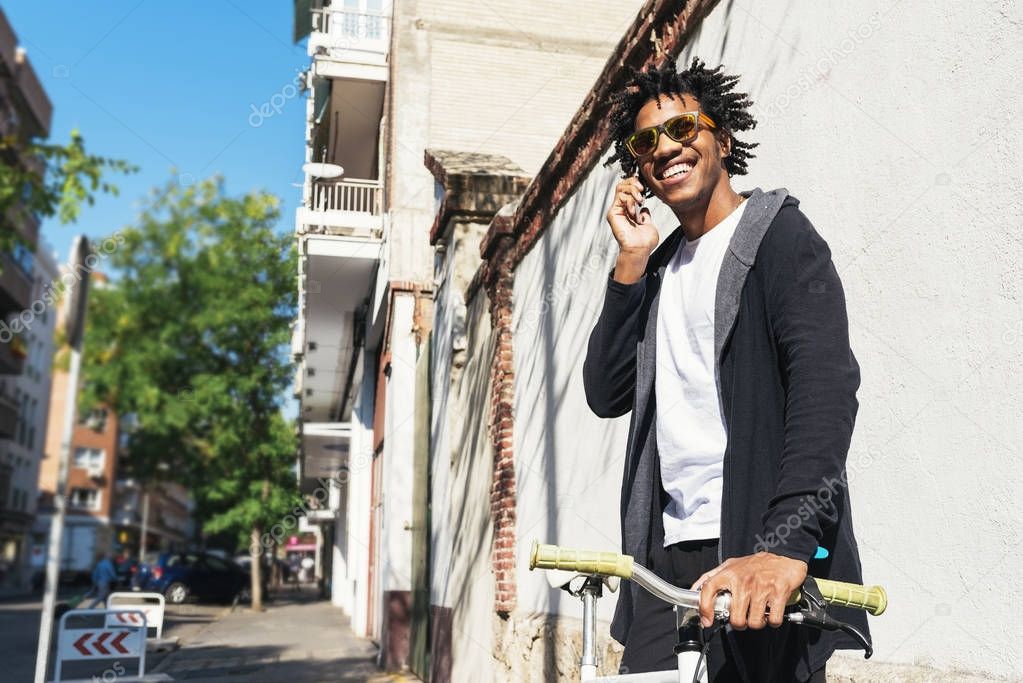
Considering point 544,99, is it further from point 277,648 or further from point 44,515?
point 44,515

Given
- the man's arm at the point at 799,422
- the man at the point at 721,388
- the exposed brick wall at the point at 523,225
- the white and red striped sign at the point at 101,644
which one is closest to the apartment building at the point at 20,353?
the white and red striped sign at the point at 101,644

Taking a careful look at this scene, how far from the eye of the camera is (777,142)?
158 inches

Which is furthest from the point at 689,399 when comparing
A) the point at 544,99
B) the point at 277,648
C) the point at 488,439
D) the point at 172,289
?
the point at 172,289

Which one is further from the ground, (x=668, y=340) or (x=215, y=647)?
(x=668, y=340)

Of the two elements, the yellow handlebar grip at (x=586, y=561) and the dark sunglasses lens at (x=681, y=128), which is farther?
the dark sunglasses lens at (x=681, y=128)

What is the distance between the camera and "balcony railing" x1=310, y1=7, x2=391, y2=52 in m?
15.8

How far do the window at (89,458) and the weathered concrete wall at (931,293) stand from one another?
80179 mm

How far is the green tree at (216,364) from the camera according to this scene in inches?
1250

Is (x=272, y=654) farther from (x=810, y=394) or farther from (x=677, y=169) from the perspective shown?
(x=810, y=394)

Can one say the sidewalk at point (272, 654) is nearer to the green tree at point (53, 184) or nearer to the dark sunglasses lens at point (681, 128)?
the green tree at point (53, 184)

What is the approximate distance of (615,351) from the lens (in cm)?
265

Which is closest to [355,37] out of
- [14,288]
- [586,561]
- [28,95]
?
[586,561]

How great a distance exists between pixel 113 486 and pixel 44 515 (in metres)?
12.1

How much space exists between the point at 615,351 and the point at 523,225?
554 centimetres
